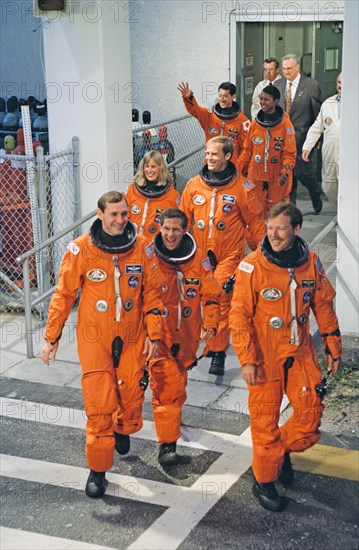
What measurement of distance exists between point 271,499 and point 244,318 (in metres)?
1.18

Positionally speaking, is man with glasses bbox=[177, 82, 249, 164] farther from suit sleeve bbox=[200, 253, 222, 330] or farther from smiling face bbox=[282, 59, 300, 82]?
suit sleeve bbox=[200, 253, 222, 330]

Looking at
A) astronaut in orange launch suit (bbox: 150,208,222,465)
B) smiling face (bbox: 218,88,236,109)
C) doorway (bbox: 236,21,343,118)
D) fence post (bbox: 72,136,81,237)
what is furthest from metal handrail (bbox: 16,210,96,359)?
doorway (bbox: 236,21,343,118)

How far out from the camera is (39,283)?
10008 millimetres

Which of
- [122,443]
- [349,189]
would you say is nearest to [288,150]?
[349,189]

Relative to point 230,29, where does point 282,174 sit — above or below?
below

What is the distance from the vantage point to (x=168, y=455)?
6969 millimetres

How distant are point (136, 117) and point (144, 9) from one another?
→ 5.84 feet

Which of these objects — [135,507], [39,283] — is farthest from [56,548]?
[39,283]

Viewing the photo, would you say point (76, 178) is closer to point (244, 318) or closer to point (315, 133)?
point (315, 133)

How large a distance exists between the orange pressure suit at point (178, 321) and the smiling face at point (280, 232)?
3.21 ft

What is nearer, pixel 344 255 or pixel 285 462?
pixel 285 462

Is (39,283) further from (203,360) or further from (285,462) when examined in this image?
(285,462)

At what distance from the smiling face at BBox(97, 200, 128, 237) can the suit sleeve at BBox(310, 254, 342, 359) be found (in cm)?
129

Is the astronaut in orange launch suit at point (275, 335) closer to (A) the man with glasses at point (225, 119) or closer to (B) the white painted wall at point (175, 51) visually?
(A) the man with glasses at point (225, 119)
